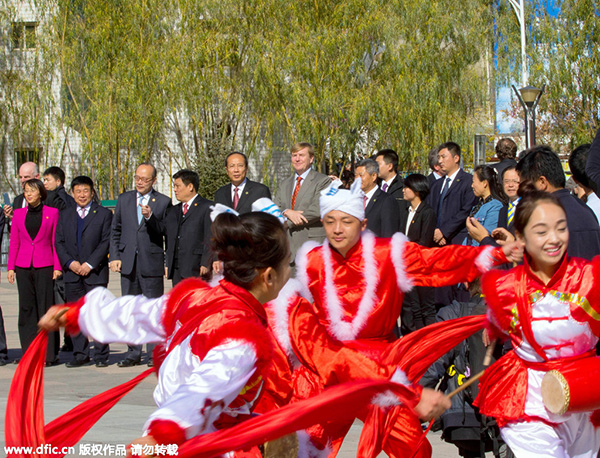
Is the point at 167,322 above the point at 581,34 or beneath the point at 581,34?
beneath

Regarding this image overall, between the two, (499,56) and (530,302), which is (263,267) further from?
(499,56)

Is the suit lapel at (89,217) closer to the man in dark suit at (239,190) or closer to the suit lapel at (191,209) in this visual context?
the suit lapel at (191,209)

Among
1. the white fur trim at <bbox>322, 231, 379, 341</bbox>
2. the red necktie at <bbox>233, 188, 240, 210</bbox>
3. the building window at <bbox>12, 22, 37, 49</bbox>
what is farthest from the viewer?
the building window at <bbox>12, 22, 37, 49</bbox>

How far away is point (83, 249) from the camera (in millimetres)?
8891

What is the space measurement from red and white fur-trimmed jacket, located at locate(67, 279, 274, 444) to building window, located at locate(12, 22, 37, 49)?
941 inches

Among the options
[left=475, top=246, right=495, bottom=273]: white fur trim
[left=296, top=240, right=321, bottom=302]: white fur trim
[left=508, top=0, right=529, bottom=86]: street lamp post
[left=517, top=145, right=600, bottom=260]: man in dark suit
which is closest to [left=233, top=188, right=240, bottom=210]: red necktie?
[left=296, top=240, right=321, bottom=302]: white fur trim

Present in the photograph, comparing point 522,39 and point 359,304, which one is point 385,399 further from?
point 522,39

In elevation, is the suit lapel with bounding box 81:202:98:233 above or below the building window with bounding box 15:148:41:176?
below

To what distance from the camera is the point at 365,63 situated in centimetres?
2377

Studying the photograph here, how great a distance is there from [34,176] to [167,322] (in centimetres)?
736

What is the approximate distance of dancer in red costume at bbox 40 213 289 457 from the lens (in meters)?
2.60

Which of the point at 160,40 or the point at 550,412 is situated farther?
the point at 160,40

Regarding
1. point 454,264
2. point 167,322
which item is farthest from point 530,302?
point 167,322

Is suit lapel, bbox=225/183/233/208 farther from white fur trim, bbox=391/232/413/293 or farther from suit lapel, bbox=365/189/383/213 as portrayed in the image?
white fur trim, bbox=391/232/413/293
